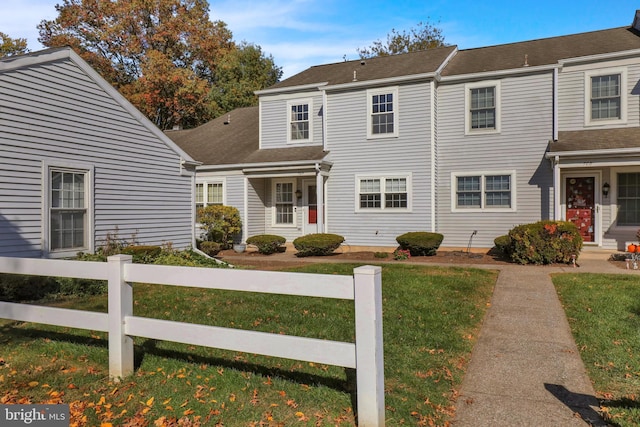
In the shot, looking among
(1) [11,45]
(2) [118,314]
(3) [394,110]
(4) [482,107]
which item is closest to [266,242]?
(3) [394,110]

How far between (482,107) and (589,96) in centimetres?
310

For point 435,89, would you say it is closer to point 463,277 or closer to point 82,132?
point 463,277

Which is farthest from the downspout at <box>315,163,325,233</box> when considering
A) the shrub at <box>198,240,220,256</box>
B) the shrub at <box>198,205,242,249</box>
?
the shrub at <box>198,240,220,256</box>

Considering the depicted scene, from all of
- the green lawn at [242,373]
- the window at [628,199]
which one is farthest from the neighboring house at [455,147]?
the green lawn at [242,373]

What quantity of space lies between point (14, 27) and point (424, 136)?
2979 centimetres

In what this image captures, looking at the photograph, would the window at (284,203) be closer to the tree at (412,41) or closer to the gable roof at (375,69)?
the gable roof at (375,69)

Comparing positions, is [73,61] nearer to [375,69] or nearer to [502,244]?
[375,69]

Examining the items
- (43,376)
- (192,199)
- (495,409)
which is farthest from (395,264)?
(43,376)

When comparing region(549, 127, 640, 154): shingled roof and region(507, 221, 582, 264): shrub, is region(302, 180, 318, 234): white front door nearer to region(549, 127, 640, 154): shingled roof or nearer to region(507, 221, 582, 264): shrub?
region(507, 221, 582, 264): shrub

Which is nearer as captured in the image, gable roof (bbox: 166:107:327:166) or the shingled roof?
the shingled roof

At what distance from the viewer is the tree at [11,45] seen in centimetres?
2948

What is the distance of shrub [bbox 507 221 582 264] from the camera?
1102 cm

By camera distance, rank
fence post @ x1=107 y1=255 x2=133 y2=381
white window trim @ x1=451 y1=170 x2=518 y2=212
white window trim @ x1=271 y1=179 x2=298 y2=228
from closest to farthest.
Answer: fence post @ x1=107 y1=255 x2=133 y2=381
white window trim @ x1=451 y1=170 x2=518 y2=212
white window trim @ x1=271 y1=179 x2=298 y2=228

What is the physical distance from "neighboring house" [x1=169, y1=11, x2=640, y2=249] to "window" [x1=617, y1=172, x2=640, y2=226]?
30 mm
